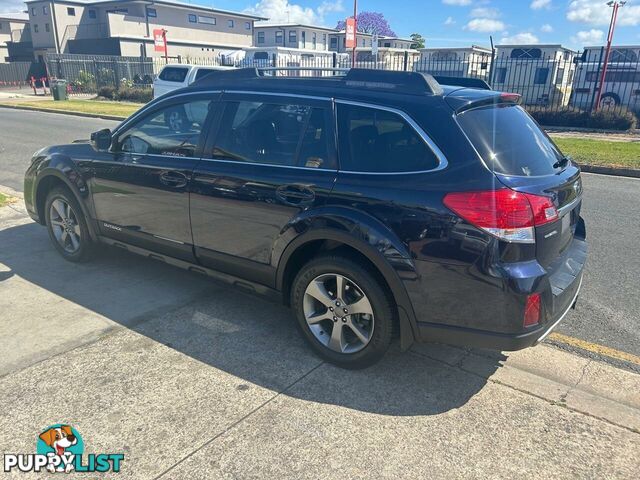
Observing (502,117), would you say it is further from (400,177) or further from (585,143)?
(585,143)

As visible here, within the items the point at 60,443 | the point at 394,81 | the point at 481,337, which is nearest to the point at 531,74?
the point at 394,81

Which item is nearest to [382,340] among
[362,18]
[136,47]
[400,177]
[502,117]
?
[400,177]

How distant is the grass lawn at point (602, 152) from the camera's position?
33.3 feet

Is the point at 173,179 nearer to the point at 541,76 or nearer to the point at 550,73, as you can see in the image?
the point at 550,73

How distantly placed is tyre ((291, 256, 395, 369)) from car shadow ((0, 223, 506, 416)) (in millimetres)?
129

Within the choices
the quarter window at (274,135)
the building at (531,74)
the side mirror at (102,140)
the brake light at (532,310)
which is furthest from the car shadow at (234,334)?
the building at (531,74)

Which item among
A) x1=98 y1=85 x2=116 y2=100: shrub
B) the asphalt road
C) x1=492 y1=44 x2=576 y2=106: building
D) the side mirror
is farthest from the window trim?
x1=98 y1=85 x2=116 y2=100: shrub

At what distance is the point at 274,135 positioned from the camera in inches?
136

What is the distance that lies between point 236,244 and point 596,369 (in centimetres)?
251

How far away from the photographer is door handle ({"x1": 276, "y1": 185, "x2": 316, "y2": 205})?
124 inches

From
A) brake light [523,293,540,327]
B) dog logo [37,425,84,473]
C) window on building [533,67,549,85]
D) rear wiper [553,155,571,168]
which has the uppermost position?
window on building [533,67,549,85]

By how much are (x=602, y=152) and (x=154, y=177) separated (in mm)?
10606

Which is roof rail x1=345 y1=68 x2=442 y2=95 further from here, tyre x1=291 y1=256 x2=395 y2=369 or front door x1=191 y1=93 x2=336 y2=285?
tyre x1=291 y1=256 x2=395 y2=369

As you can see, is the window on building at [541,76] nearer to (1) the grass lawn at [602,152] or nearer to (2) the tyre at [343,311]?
(1) the grass lawn at [602,152]
